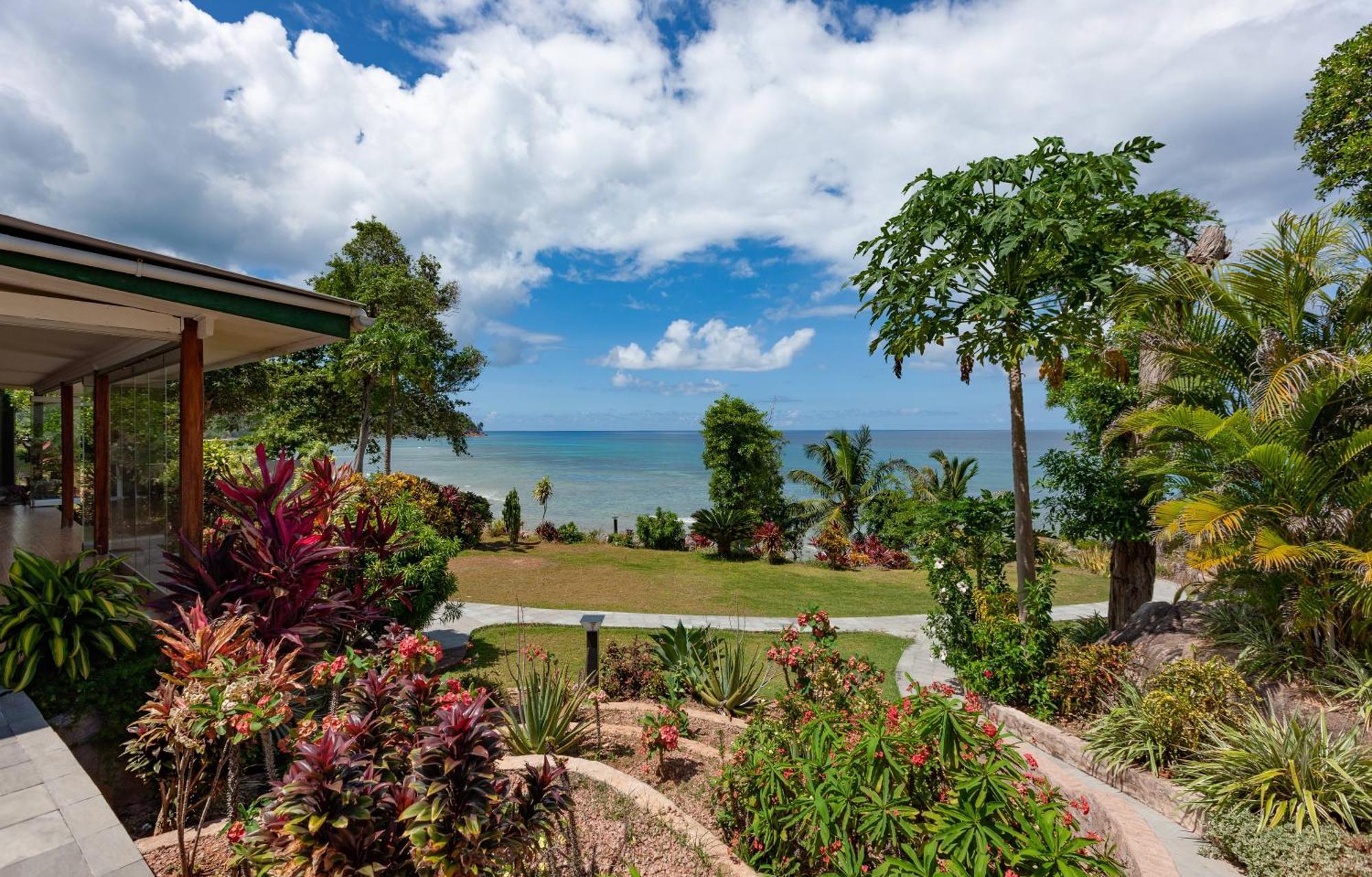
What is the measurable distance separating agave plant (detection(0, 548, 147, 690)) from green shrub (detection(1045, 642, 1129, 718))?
25.7ft

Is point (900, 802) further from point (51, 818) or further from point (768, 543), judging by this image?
point (768, 543)

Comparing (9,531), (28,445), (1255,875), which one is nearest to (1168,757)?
(1255,875)

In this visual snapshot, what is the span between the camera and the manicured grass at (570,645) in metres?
7.12

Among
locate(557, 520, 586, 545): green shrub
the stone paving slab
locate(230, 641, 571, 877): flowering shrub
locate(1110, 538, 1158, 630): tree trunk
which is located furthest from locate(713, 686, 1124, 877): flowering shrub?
locate(557, 520, 586, 545): green shrub

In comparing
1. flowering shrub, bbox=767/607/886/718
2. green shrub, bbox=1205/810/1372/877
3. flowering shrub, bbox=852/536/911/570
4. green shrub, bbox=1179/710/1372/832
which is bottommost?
flowering shrub, bbox=852/536/911/570

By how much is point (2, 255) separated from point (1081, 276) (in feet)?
27.6

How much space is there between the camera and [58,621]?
392cm

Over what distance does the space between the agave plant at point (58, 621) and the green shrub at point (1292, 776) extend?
7.58 metres

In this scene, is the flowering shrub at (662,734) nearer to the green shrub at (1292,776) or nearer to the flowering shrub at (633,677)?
the flowering shrub at (633,677)

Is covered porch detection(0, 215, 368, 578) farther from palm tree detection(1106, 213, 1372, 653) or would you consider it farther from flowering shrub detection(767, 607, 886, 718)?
palm tree detection(1106, 213, 1372, 653)

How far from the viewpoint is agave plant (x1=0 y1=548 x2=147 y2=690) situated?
383 cm

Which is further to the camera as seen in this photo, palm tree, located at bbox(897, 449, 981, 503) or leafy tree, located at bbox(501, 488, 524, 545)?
palm tree, located at bbox(897, 449, 981, 503)

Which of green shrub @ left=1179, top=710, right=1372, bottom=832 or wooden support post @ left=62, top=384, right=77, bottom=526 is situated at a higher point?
wooden support post @ left=62, top=384, right=77, bottom=526

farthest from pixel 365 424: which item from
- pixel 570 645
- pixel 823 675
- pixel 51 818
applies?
pixel 823 675
